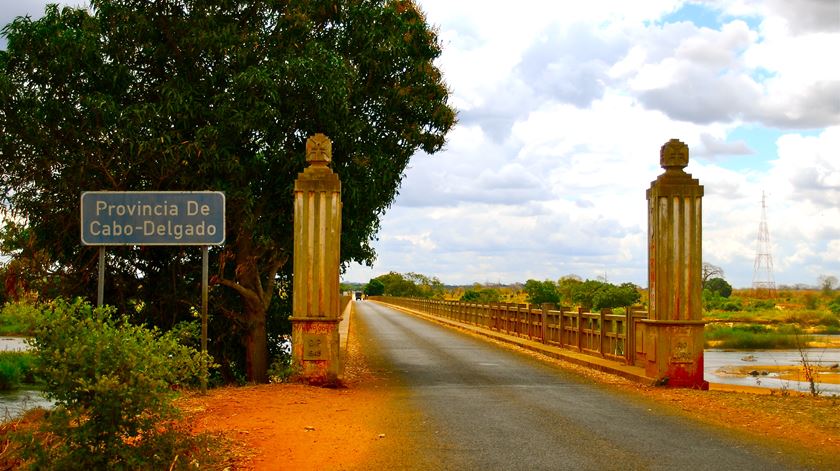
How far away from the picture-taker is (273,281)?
60.2 feet

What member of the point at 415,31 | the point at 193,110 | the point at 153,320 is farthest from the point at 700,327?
the point at 153,320

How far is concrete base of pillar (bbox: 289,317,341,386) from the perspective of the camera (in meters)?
13.3

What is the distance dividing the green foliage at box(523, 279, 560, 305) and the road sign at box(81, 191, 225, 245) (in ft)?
163

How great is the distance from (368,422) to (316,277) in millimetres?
3812

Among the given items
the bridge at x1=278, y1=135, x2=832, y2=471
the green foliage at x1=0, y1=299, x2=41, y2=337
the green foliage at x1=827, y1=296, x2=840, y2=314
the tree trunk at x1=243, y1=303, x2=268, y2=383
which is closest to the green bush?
the green foliage at x1=0, y1=299, x2=41, y2=337

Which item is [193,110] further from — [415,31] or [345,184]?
[415,31]

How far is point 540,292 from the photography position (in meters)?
62.7

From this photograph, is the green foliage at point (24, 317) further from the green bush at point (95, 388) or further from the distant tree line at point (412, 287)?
the distant tree line at point (412, 287)

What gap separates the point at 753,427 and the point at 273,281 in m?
11.4

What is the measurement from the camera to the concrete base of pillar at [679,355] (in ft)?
43.7

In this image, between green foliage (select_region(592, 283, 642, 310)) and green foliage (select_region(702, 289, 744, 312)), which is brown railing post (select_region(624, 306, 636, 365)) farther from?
green foliage (select_region(702, 289, 744, 312))

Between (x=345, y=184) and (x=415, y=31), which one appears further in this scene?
(x=415, y=31)

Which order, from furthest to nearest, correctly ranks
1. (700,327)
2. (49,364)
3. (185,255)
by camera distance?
(185,255)
(700,327)
(49,364)

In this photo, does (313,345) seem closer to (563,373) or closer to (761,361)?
(563,373)
